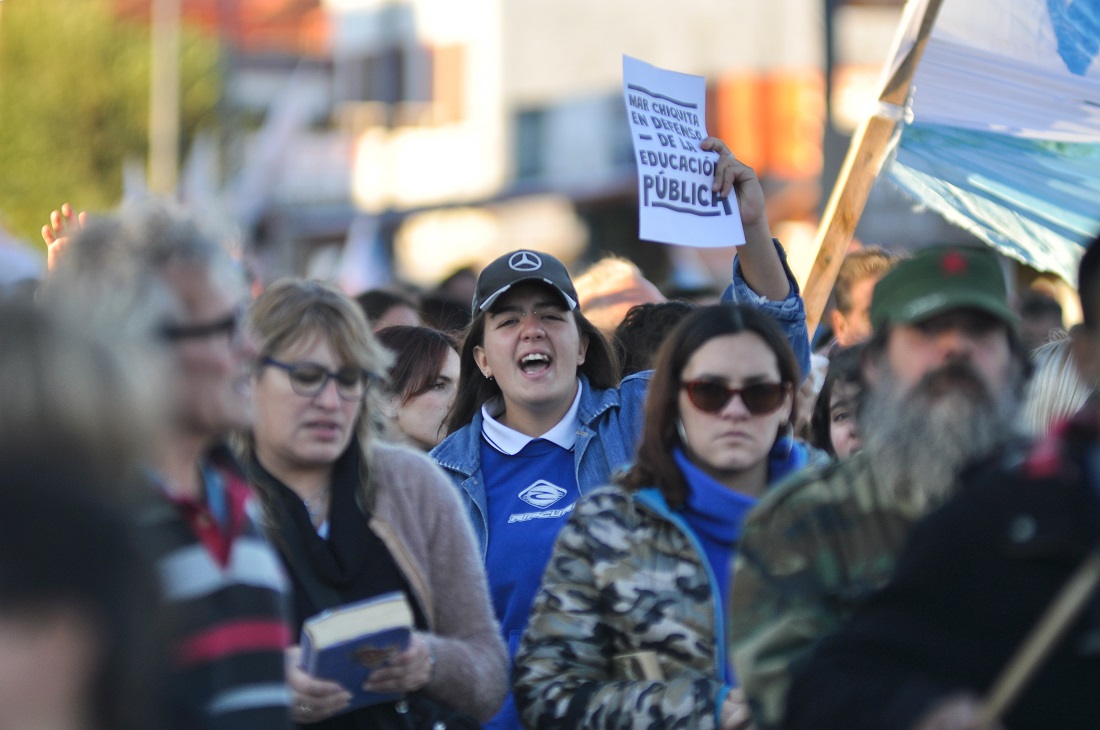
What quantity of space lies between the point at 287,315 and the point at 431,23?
41340mm

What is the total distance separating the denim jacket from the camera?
14.9 feet

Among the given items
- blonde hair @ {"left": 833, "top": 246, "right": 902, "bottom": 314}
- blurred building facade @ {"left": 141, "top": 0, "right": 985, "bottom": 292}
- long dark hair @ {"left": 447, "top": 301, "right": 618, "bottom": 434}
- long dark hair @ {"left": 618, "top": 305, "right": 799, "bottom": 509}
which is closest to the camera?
long dark hair @ {"left": 618, "top": 305, "right": 799, "bottom": 509}

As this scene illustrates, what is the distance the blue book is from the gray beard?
102 centimetres

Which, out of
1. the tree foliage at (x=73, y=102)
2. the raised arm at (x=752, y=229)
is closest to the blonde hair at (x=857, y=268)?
the raised arm at (x=752, y=229)

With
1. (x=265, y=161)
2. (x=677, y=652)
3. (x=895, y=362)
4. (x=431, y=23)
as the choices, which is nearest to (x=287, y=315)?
(x=677, y=652)

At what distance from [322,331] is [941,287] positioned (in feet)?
4.70

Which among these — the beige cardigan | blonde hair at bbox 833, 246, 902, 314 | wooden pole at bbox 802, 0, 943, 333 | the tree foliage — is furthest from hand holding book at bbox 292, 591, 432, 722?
the tree foliage

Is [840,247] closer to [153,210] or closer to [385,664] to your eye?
[385,664]

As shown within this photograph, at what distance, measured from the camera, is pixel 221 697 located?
2637 millimetres

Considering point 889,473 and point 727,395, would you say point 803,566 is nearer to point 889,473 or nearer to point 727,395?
point 889,473

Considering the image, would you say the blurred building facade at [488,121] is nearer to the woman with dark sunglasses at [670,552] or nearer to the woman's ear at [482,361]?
the woman's ear at [482,361]

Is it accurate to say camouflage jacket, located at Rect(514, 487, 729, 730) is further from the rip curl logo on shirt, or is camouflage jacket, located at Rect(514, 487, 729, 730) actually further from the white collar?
the white collar

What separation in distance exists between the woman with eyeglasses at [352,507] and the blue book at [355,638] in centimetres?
16

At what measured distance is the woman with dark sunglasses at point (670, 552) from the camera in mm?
3504
